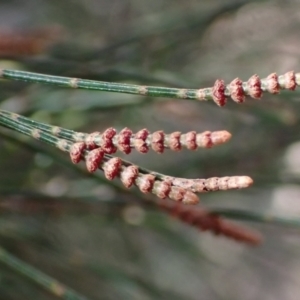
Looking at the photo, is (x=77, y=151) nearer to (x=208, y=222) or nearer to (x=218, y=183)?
(x=218, y=183)

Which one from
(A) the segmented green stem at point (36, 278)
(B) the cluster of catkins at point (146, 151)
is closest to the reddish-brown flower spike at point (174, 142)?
(B) the cluster of catkins at point (146, 151)

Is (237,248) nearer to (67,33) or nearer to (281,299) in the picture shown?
(281,299)

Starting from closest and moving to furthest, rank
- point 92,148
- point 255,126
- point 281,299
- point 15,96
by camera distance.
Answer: point 92,148
point 15,96
point 255,126
point 281,299

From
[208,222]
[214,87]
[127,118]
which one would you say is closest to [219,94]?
[214,87]

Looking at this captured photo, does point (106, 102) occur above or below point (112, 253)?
above

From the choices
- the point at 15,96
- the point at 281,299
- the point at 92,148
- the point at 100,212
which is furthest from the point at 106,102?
the point at 281,299

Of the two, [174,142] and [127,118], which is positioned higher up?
[127,118]
